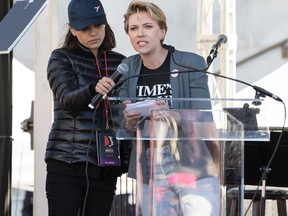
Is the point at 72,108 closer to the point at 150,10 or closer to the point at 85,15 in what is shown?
the point at 85,15

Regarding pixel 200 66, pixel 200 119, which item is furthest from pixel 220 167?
pixel 200 66

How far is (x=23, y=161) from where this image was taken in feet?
31.3

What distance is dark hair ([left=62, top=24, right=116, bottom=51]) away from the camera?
436cm

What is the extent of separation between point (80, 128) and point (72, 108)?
114 mm

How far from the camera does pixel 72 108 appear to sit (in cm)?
418

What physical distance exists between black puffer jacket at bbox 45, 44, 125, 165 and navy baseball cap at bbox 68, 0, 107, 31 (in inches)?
6.0

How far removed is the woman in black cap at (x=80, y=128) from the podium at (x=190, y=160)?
23.9 inches

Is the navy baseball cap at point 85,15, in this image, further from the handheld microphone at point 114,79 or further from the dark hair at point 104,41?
the handheld microphone at point 114,79

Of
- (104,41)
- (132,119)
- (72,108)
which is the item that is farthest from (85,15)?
(132,119)

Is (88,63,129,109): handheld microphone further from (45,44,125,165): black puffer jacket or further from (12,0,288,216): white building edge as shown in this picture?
(12,0,288,216): white building edge

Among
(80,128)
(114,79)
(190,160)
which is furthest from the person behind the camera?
(80,128)

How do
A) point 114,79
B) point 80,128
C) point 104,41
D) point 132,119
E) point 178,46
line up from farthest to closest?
point 178,46 < point 104,41 < point 80,128 < point 114,79 < point 132,119

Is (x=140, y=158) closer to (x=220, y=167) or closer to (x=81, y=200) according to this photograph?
(x=220, y=167)

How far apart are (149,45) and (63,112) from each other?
559mm
